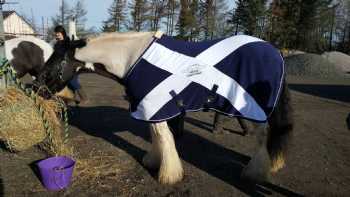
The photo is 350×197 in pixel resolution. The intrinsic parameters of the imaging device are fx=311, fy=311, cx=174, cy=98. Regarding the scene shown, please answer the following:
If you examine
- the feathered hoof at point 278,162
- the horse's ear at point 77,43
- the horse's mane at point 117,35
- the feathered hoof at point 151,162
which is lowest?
the feathered hoof at point 151,162

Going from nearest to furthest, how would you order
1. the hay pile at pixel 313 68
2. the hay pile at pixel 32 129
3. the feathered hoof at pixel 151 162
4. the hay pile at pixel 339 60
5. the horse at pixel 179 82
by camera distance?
the horse at pixel 179 82
the hay pile at pixel 32 129
the feathered hoof at pixel 151 162
the hay pile at pixel 313 68
the hay pile at pixel 339 60

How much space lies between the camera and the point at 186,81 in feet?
12.0

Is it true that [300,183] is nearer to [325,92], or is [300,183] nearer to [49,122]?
[49,122]

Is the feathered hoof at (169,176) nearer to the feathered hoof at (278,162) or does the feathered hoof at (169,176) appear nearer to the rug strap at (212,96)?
the rug strap at (212,96)

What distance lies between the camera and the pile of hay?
166 inches

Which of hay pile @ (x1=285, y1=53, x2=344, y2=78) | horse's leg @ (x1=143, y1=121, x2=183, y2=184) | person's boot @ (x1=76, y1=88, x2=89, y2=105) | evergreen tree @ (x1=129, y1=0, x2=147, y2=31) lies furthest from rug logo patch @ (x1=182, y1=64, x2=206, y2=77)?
evergreen tree @ (x1=129, y1=0, x2=147, y2=31)

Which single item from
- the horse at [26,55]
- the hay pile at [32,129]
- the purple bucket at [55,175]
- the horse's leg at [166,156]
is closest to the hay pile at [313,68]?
the horse at [26,55]

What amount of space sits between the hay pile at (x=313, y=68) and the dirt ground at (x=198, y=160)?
46.6 feet

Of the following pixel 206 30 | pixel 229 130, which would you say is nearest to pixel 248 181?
pixel 229 130

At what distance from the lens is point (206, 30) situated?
1479 inches

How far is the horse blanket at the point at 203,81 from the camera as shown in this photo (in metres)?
3.63

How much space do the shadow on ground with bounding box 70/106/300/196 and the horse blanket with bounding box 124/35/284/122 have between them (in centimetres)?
91

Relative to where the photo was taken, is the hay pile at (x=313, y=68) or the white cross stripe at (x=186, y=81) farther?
the hay pile at (x=313, y=68)

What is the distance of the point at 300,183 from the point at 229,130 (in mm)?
2363
